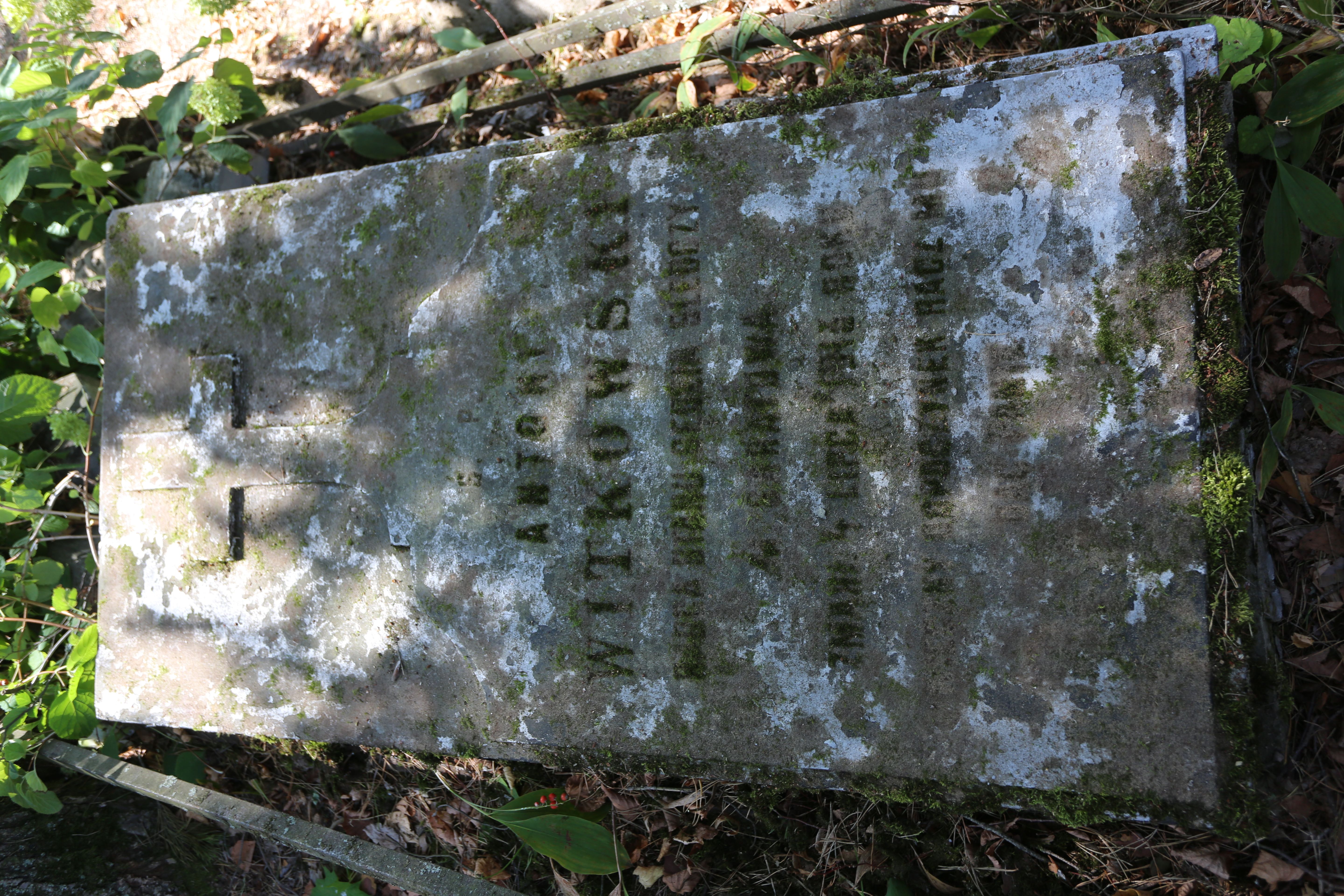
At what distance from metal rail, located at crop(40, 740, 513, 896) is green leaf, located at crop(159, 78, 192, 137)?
2515 mm

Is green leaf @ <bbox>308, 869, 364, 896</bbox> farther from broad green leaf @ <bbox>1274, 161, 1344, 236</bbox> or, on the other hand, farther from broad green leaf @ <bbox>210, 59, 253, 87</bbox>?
broad green leaf @ <bbox>1274, 161, 1344, 236</bbox>

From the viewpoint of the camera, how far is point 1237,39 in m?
2.18

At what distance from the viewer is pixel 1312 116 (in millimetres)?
2156

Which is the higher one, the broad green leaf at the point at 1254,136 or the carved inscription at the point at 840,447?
A: the broad green leaf at the point at 1254,136

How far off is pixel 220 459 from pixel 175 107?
1462 mm

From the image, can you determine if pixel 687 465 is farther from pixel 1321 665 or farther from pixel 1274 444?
pixel 1321 665

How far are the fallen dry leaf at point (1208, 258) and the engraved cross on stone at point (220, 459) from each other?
7.91ft

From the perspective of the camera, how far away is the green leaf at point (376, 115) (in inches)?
129

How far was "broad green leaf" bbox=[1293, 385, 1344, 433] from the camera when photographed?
2104 millimetres

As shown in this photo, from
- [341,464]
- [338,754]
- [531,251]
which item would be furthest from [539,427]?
[338,754]

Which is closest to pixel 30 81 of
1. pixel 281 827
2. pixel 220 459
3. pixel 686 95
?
pixel 220 459

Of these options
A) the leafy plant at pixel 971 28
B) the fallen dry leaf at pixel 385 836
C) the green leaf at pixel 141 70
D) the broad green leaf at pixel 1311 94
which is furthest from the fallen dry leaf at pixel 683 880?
the green leaf at pixel 141 70

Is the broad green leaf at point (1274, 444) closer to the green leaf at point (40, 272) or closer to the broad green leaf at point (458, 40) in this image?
the broad green leaf at point (458, 40)

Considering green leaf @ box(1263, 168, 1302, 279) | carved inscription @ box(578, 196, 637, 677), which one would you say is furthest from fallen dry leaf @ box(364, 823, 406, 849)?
green leaf @ box(1263, 168, 1302, 279)
